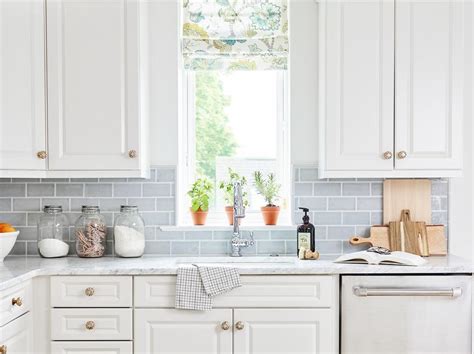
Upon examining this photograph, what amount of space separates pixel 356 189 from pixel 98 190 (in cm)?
142

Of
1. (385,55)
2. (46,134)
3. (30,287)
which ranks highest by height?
(385,55)

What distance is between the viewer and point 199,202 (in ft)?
10.3

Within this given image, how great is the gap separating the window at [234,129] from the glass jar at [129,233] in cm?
41

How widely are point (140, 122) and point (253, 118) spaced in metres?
0.77

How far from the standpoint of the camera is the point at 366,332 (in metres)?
2.60

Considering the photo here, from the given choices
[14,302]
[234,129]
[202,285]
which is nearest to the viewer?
[14,302]

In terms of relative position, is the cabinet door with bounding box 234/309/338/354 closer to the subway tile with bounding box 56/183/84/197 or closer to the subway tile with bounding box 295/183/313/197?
the subway tile with bounding box 295/183/313/197

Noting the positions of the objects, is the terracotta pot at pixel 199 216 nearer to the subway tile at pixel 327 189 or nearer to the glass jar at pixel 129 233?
the glass jar at pixel 129 233

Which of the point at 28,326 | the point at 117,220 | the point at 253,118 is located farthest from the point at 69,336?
the point at 253,118

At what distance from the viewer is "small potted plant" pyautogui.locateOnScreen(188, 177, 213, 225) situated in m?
3.14

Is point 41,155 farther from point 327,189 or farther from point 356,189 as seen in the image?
point 356,189

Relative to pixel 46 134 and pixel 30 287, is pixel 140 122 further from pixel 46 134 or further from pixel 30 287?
pixel 30 287

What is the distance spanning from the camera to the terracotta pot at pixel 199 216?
3.15m

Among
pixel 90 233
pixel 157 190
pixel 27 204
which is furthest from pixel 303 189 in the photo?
pixel 27 204
